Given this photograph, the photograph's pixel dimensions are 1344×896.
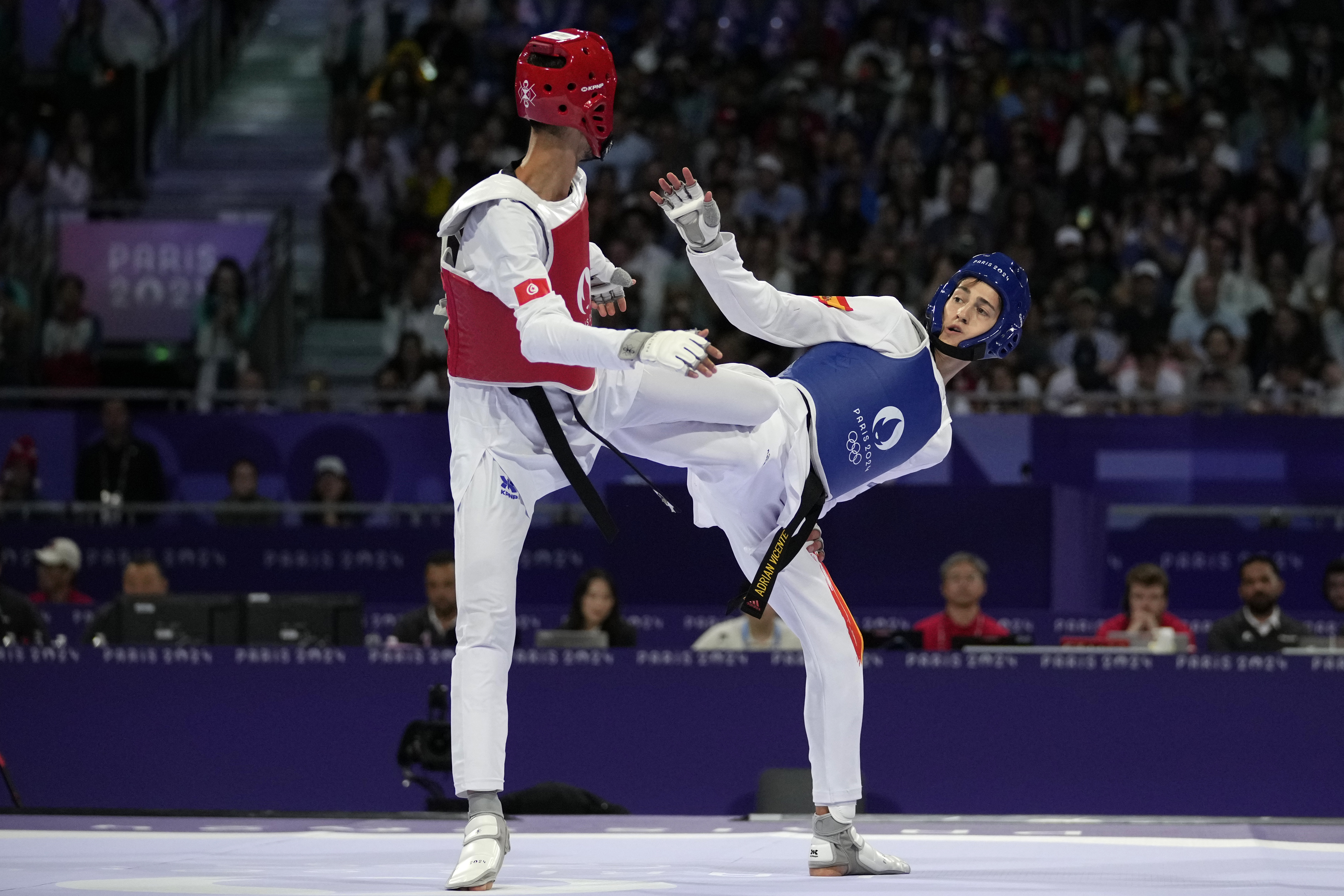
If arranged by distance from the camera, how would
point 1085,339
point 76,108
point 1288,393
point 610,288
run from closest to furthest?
point 610,288
point 1288,393
point 1085,339
point 76,108

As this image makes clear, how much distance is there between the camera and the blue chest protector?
548cm

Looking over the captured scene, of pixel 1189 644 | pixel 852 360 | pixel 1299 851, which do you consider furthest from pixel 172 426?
pixel 1299 851

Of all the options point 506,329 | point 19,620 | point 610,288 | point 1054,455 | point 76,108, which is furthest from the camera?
point 76,108

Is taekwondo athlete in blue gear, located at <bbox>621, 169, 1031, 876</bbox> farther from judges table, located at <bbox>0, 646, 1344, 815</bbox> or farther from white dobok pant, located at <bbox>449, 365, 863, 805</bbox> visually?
judges table, located at <bbox>0, 646, 1344, 815</bbox>

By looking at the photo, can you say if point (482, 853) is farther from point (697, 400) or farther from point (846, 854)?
point (697, 400)

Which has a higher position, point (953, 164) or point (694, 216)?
point (953, 164)

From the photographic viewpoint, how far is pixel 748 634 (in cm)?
954

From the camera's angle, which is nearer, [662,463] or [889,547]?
[662,463]

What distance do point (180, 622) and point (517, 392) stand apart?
443 centimetres

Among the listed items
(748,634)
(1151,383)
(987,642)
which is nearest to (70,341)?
(748,634)

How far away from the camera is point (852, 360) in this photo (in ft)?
18.3

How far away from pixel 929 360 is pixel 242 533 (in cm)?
690

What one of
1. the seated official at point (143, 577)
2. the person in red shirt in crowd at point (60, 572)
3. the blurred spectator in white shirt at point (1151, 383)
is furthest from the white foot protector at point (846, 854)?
the blurred spectator in white shirt at point (1151, 383)

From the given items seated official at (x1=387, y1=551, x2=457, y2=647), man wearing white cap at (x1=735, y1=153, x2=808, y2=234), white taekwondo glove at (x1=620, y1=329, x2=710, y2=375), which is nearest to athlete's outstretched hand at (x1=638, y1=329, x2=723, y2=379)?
white taekwondo glove at (x1=620, y1=329, x2=710, y2=375)
